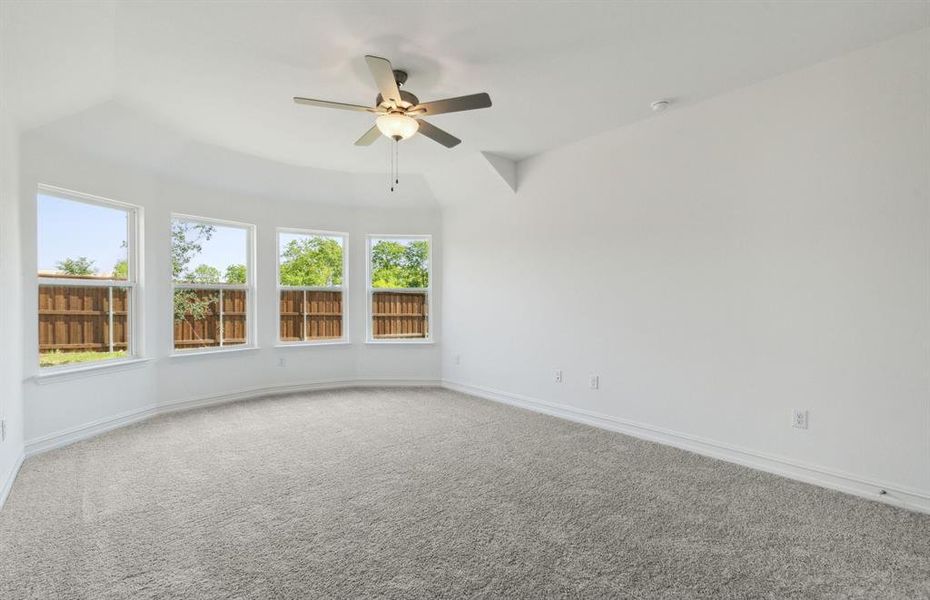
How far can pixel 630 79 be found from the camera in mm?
2994

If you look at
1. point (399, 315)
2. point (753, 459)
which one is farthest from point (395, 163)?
point (753, 459)

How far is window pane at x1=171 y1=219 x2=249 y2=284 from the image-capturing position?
4.67 meters

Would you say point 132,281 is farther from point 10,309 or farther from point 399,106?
point 399,106

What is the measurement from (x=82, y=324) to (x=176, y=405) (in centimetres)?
121

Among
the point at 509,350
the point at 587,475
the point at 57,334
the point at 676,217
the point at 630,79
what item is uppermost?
the point at 630,79

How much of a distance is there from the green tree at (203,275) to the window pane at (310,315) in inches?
30.3

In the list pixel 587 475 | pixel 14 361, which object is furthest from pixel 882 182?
pixel 14 361

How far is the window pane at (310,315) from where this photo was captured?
5.49 metres

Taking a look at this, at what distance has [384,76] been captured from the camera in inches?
95.3

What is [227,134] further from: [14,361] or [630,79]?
[630,79]

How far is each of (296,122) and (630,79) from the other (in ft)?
8.75

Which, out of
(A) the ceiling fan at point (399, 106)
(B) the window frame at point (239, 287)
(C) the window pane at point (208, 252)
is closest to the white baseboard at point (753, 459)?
(A) the ceiling fan at point (399, 106)

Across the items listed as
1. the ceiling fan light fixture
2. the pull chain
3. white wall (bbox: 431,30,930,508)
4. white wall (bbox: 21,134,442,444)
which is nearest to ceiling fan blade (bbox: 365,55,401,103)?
the ceiling fan light fixture

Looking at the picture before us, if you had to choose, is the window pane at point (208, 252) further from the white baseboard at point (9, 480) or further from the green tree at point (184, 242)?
the white baseboard at point (9, 480)
